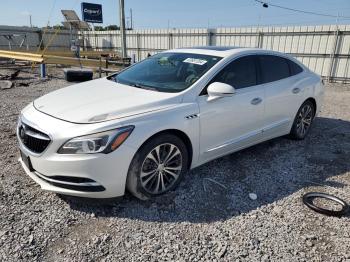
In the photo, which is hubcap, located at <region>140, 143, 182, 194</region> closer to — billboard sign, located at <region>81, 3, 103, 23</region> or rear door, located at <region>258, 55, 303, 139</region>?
rear door, located at <region>258, 55, 303, 139</region>

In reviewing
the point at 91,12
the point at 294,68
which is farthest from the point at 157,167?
the point at 91,12

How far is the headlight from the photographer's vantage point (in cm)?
284

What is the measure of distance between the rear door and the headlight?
96.3 inches

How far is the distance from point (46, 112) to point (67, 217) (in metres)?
1.08

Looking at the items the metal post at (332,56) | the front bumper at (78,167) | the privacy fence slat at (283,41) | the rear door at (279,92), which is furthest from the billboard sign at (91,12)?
the front bumper at (78,167)

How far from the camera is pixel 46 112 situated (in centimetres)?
325

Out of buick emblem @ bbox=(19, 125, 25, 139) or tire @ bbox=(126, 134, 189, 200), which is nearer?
tire @ bbox=(126, 134, 189, 200)

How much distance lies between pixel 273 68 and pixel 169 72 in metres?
1.71

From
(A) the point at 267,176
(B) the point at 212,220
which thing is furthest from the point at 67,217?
(A) the point at 267,176

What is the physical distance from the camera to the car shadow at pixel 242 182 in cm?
326

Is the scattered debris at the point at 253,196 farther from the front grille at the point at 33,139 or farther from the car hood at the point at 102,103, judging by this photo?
the front grille at the point at 33,139

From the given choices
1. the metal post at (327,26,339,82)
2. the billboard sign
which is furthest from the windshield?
the billboard sign

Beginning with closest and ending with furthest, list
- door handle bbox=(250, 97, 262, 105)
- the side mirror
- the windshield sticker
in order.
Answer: the side mirror, the windshield sticker, door handle bbox=(250, 97, 262, 105)

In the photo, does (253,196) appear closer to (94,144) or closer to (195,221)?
(195,221)
